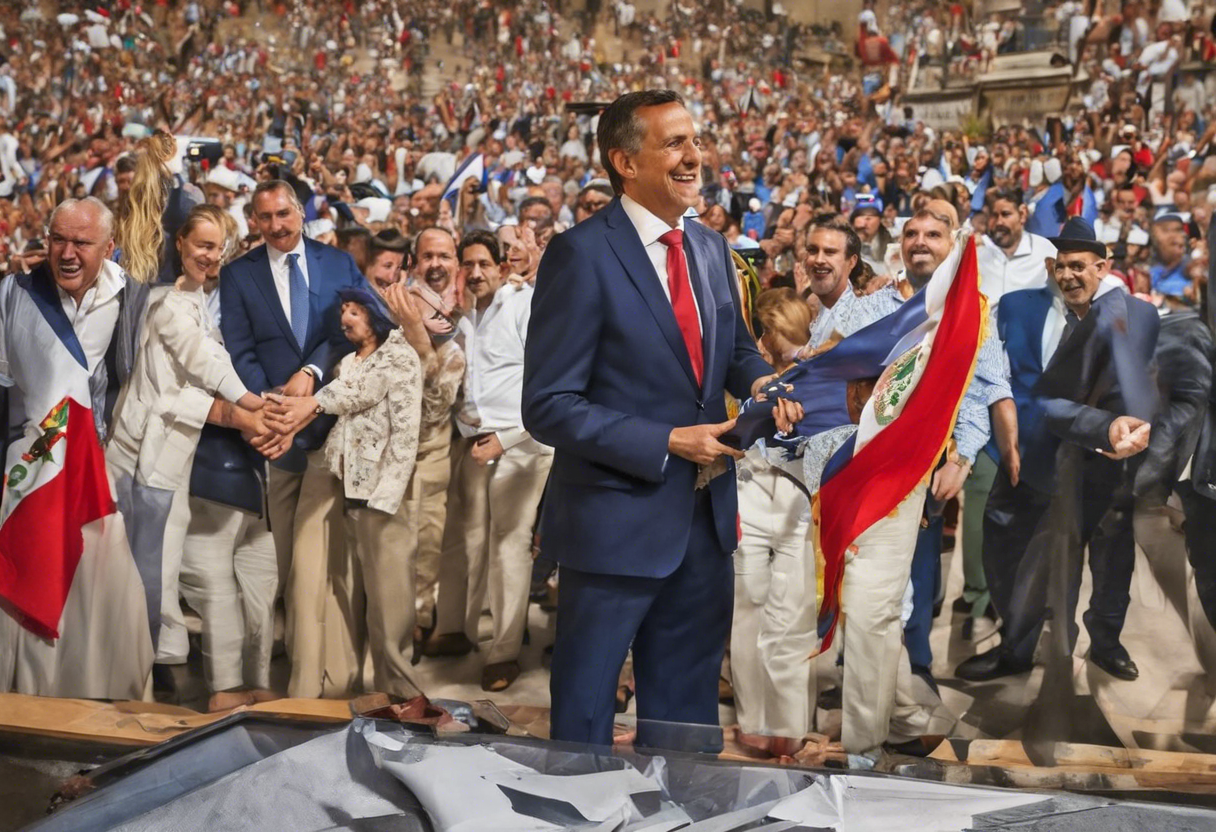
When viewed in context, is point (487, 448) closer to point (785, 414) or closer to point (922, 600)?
point (922, 600)

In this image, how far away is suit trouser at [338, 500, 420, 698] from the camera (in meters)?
3.97

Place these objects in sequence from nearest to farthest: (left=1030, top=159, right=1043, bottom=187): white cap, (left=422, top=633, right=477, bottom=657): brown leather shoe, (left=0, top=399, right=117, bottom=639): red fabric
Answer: (left=0, top=399, right=117, bottom=639): red fabric → (left=422, top=633, right=477, bottom=657): brown leather shoe → (left=1030, top=159, right=1043, bottom=187): white cap

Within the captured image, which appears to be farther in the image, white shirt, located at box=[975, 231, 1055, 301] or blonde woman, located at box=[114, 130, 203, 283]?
white shirt, located at box=[975, 231, 1055, 301]

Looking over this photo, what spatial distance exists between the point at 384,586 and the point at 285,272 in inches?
38.2

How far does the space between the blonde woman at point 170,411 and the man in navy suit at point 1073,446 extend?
220cm

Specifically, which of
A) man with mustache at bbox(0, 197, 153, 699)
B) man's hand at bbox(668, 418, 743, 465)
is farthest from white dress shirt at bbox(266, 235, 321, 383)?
man's hand at bbox(668, 418, 743, 465)

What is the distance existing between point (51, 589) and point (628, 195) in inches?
90.7

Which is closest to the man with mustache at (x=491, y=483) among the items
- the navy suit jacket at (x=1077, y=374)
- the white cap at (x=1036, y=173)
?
the navy suit jacket at (x=1077, y=374)

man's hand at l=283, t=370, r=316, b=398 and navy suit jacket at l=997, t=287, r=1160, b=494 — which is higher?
navy suit jacket at l=997, t=287, r=1160, b=494

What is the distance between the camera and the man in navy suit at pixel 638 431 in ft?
7.73

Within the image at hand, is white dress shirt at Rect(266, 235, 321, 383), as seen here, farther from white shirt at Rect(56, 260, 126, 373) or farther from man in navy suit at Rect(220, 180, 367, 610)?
white shirt at Rect(56, 260, 126, 373)

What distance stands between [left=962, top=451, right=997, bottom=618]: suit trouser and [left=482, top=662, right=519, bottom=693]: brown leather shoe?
57.1 inches

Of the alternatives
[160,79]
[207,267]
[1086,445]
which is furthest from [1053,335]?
[160,79]

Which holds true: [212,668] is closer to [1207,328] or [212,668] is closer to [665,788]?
[665,788]
